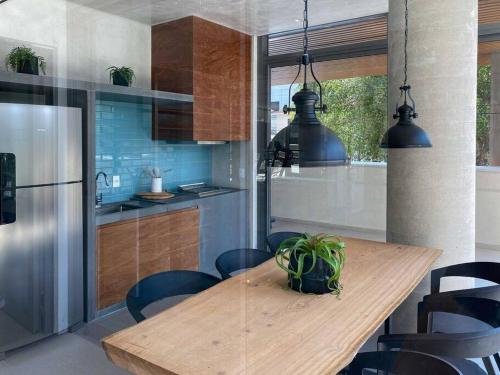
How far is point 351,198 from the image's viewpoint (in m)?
4.27

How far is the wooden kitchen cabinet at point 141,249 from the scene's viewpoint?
322cm

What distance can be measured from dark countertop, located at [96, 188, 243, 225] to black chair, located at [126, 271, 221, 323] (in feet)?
4.39

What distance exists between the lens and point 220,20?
4.24 meters

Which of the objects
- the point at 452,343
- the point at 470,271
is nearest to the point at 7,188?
the point at 452,343

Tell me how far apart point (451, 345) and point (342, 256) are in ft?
1.80


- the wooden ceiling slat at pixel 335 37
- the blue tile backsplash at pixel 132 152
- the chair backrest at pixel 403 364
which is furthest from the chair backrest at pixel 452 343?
the wooden ceiling slat at pixel 335 37

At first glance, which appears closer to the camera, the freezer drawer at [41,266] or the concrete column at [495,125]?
the freezer drawer at [41,266]

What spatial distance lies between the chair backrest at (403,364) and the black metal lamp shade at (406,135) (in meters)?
1.20

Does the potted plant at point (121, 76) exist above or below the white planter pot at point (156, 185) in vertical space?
above

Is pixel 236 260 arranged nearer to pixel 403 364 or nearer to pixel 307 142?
pixel 307 142

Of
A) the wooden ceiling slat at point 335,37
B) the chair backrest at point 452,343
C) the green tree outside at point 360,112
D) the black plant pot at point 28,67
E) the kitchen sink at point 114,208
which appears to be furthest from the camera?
the wooden ceiling slat at point 335,37

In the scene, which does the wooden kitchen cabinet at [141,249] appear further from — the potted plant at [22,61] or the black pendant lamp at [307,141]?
the black pendant lamp at [307,141]

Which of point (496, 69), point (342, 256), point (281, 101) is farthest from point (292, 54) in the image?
point (342, 256)

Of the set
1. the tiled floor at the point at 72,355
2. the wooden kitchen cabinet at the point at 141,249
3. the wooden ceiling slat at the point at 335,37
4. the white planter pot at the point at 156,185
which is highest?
the wooden ceiling slat at the point at 335,37
